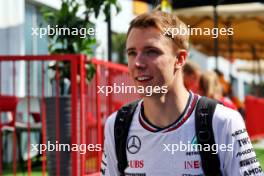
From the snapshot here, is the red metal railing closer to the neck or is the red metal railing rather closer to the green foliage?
the green foliage

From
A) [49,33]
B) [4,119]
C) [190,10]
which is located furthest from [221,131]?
[190,10]

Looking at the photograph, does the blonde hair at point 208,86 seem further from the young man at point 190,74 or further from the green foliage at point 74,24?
the green foliage at point 74,24

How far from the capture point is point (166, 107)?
107 inches

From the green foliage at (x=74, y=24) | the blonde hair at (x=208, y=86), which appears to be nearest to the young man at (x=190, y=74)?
the blonde hair at (x=208, y=86)

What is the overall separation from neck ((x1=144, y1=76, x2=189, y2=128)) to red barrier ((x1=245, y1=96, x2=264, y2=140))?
1342 cm

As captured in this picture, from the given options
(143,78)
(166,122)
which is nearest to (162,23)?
(143,78)

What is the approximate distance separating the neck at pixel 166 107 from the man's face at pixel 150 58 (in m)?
0.05

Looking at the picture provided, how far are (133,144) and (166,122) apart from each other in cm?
15

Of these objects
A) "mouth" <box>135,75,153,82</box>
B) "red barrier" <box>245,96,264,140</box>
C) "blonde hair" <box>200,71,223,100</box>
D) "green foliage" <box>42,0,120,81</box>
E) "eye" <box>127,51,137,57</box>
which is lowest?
"red barrier" <box>245,96,264,140</box>

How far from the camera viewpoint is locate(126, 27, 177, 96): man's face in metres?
2.63

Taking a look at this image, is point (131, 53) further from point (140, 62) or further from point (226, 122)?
point (226, 122)

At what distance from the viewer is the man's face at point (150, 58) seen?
2.63 m

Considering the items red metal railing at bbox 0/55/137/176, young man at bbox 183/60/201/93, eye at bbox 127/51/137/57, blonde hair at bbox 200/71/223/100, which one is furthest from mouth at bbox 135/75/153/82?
blonde hair at bbox 200/71/223/100

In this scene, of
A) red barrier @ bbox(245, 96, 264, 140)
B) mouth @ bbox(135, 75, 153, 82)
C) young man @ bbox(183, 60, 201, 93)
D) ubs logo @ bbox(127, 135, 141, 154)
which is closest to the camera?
mouth @ bbox(135, 75, 153, 82)
